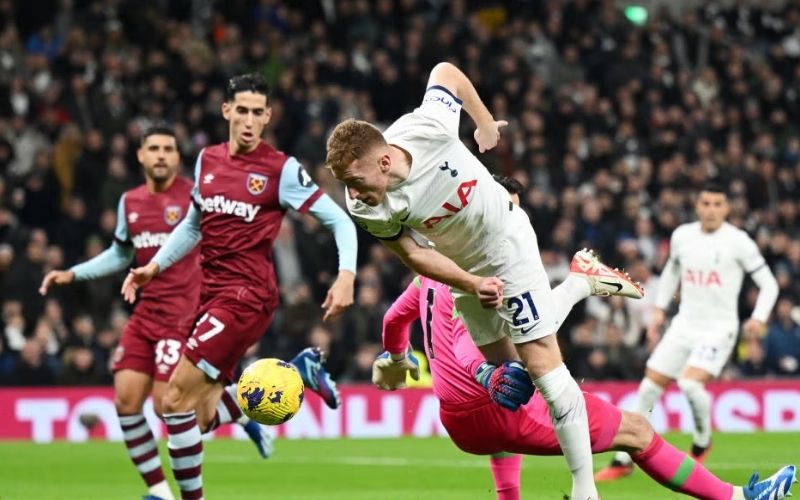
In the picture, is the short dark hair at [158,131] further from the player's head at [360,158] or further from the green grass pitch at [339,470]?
the player's head at [360,158]

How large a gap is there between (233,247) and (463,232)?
7.61 ft

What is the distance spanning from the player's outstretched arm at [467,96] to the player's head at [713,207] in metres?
5.70

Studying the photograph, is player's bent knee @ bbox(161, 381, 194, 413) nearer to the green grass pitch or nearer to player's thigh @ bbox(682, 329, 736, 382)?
the green grass pitch

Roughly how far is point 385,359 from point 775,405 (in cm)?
1073

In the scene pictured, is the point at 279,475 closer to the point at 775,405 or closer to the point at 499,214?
the point at 499,214

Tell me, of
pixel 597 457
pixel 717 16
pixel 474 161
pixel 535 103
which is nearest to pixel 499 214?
pixel 474 161

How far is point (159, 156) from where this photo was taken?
34.5 ft

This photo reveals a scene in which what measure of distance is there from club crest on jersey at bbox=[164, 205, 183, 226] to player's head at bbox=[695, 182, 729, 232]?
5.05 meters

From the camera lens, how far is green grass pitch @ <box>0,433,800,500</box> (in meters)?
11.2

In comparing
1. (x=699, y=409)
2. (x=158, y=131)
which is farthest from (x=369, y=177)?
(x=699, y=409)

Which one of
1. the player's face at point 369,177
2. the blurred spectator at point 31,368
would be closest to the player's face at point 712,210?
the player's face at point 369,177

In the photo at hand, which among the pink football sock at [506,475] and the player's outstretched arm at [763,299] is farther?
the player's outstretched arm at [763,299]

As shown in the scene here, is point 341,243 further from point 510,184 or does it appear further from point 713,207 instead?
point 713,207

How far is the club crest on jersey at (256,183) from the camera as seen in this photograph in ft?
29.9
